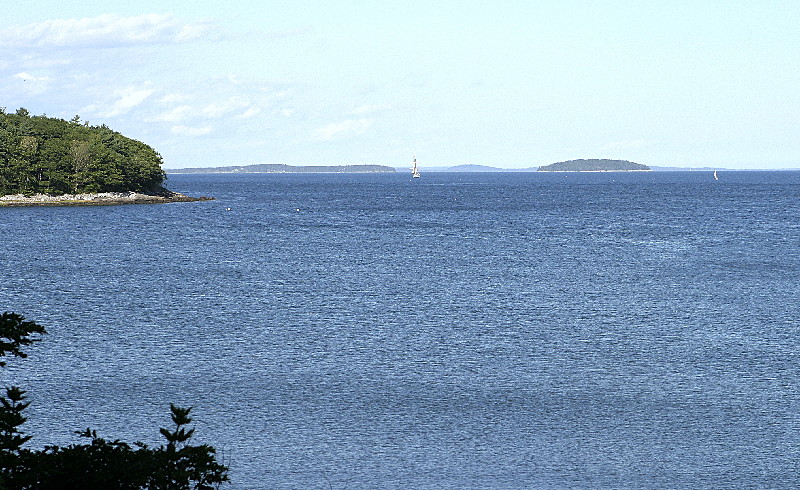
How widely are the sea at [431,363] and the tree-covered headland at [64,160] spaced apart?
80.3m

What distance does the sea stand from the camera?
3039cm

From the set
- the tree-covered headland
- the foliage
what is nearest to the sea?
the foliage

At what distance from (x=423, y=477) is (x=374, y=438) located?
3623 mm

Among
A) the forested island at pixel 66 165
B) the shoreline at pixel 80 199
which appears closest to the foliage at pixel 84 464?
the forested island at pixel 66 165

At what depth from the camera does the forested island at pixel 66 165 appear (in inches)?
6555

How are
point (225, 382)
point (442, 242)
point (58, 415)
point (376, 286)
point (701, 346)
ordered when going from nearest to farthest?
point (58, 415)
point (225, 382)
point (701, 346)
point (376, 286)
point (442, 242)

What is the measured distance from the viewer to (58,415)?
34156mm

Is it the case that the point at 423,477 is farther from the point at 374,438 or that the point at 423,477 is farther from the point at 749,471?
the point at 749,471

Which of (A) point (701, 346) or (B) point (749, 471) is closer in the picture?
(B) point (749, 471)

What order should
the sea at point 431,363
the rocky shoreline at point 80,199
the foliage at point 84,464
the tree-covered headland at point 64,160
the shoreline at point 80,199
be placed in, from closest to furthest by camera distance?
1. the foliage at point 84,464
2. the sea at point 431,363
3. the tree-covered headland at point 64,160
4. the shoreline at point 80,199
5. the rocky shoreline at point 80,199

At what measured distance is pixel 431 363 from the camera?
1670 inches

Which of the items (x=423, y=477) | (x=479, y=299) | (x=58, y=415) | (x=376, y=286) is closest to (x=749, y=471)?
(x=423, y=477)

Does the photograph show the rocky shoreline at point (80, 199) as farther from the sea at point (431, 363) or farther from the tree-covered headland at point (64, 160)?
the sea at point (431, 363)

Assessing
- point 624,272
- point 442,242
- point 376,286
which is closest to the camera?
point 376,286
